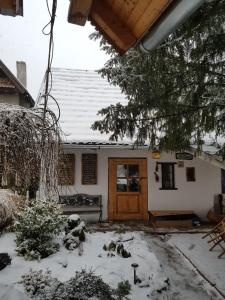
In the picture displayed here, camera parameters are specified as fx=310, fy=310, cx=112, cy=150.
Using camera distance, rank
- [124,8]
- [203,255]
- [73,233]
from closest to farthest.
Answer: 1. [124,8]
2. [203,255]
3. [73,233]

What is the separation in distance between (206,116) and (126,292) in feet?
11.2

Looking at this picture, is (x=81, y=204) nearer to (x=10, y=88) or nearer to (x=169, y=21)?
(x=10, y=88)

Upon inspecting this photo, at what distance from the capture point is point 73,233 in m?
7.74

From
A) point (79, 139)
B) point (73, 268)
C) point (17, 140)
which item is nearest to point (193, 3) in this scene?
point (17, 140)

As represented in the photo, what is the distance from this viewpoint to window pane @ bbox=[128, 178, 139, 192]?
10948mm

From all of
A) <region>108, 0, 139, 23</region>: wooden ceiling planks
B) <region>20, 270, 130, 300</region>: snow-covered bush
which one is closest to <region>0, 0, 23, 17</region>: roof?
<region>108, 0, 139, 23</region>: wooden ceiling planks

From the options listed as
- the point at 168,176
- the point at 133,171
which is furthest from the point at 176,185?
the point at 133,171

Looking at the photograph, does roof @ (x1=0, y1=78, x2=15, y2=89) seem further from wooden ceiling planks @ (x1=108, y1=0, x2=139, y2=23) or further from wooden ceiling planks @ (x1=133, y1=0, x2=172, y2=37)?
wooden ceiling planks @ (x1=133, y1=0, x2=172, y2=37)

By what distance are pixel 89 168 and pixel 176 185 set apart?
10.4ft

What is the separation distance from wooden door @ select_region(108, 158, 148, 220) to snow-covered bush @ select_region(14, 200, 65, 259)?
3.31 m

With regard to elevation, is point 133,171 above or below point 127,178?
above

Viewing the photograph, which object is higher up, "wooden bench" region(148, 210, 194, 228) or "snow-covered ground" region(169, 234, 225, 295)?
"wooden bench" region(148, 210, 194, 228)

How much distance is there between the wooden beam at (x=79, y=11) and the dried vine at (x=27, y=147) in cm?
135

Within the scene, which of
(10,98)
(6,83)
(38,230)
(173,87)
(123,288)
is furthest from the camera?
(10,98)
